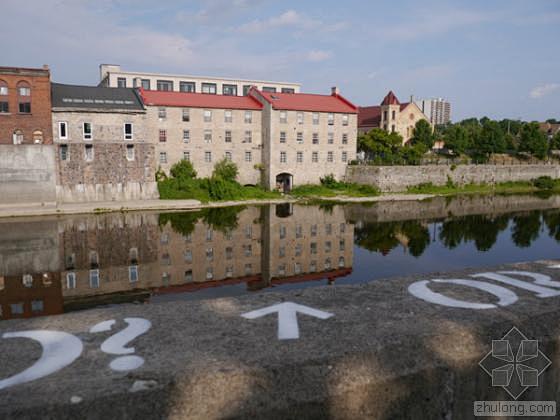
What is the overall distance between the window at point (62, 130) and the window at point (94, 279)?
22340 millimetres

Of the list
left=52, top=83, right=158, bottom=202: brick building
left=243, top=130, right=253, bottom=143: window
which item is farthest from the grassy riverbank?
left=52, top=83, right=158, bottom=202: brick building

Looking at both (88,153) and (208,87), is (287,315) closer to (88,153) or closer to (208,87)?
(88,153)

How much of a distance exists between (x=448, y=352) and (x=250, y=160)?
1701 inches

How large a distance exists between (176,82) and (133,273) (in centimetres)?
5217

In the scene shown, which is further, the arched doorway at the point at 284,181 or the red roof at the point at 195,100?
the arched doorway at the point at 284,181

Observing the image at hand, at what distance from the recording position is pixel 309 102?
48312 mm

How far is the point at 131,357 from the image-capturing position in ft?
12.1

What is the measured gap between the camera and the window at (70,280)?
15953mm

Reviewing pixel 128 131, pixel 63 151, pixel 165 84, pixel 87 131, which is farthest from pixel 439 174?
pixel 63 151

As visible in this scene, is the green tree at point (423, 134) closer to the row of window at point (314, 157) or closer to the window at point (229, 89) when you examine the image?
the row of window at point (314, 157)

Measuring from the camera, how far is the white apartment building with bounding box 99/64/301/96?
6219 centimetres

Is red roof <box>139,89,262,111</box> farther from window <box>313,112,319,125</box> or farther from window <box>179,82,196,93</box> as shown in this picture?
window <box>179,82,196,93</box>

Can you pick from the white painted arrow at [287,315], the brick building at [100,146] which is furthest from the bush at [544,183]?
the white painted arrow at [287,315]
